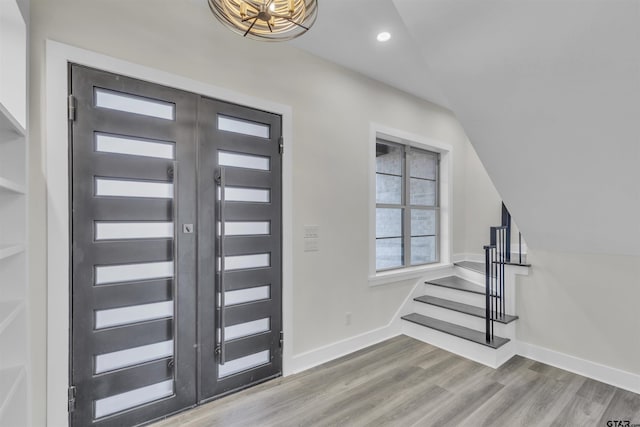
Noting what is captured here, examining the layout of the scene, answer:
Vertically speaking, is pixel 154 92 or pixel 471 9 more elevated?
pixel 471 9

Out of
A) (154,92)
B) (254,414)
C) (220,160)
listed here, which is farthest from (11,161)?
(254,414)

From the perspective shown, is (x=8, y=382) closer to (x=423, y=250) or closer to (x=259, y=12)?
(x=259, y=12)

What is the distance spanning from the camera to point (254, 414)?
2.10m

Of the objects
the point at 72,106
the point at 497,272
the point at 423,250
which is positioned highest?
the point at 72,106

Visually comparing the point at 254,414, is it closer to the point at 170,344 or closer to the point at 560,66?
the point at 170,344

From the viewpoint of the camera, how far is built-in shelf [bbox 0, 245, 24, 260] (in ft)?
4.11

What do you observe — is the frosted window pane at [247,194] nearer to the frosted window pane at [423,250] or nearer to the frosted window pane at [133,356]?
Result: the frosted window pane at [133,356]

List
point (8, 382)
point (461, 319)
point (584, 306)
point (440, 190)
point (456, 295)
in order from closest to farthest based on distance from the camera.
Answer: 1. point (8, 382)
2. point (584, 306)
3. point (461, 319)
4. point (456, 295)
5. point (440, 190)

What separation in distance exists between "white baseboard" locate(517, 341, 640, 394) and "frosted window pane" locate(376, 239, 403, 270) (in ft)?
4.70

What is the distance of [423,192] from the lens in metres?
4.17

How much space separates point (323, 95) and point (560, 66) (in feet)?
5.89

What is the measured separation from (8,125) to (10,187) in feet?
0.92

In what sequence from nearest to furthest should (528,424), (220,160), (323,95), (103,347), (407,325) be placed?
(103,347)
(528,424)
(220,160)
(323,95)
(407,325)

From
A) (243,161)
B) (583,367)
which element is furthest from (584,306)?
(243,161)
